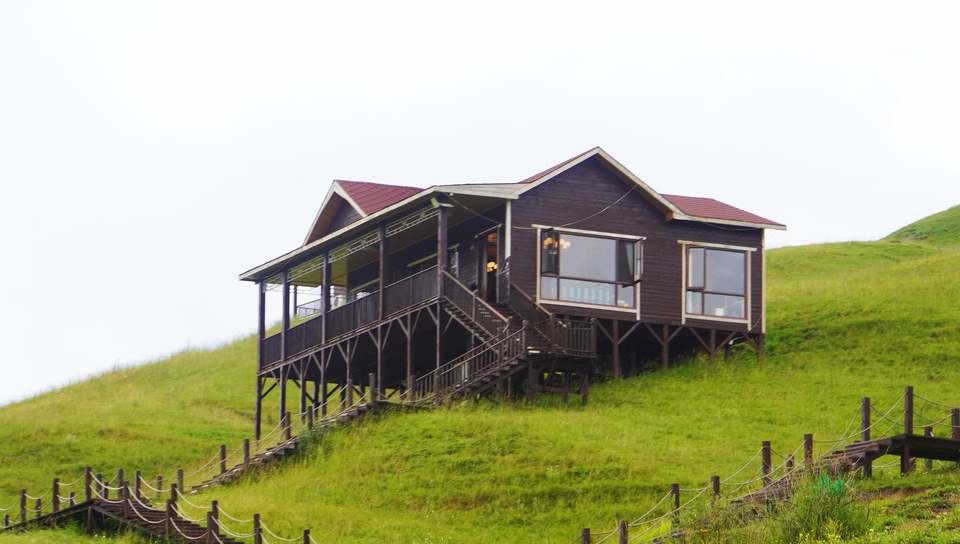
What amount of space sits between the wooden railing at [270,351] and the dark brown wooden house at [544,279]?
10.0 feet

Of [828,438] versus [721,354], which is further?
[721,354]

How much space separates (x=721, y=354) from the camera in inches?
1417

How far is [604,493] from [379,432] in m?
6.85

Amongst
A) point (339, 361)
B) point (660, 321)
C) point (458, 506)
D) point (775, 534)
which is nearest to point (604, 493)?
point (458, 506)

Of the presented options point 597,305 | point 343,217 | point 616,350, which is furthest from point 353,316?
point 616,350

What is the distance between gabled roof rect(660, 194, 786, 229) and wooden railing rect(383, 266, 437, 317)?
25.6ft

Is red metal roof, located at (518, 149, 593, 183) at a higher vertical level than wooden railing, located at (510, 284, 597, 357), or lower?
higher

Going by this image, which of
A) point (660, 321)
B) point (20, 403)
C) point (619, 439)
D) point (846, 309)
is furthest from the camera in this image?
point (20, 403)

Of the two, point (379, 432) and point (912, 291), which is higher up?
point (912, 291)

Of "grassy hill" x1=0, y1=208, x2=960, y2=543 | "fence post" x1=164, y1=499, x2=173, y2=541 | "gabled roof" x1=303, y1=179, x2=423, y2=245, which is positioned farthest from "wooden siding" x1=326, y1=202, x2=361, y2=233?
"fence post" x1=164, y1=499, x2=173, y2=541

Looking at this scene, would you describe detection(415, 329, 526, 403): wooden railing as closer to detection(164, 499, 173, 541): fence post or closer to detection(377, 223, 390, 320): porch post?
detection(377, 223, 390, 320): porch post

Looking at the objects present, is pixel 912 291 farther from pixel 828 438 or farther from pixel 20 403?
pixel 20 403

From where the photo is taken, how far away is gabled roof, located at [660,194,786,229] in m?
36.7

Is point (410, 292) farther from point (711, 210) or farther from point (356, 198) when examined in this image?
point (711, 210)
